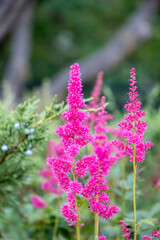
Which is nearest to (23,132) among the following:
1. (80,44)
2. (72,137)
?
(72,137)

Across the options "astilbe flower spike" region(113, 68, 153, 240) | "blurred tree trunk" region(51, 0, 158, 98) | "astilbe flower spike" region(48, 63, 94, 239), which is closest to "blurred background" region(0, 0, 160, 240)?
"blurred tree trunk" region(51, 0, 158, 98)

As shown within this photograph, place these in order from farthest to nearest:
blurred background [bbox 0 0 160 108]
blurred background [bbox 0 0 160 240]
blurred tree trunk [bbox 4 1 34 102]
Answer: blurred background [bbox 0 0 160 108] < blurred tree trunk [bbox 4 1 34 102] < blurred background [bbox 0 0 160 240]

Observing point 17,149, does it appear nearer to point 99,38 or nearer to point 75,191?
point 75,191

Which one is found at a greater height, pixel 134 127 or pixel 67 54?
pixel 67 54

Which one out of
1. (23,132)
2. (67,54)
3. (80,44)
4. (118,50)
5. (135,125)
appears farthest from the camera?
(67,54)

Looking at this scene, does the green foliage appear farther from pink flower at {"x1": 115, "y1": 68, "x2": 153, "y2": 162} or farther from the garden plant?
pink flower at {"x1": 115, "y1": 68, "x2": 153, "y2": 162}

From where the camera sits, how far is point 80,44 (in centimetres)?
1587

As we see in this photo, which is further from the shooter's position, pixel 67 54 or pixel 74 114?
pixel 67 54

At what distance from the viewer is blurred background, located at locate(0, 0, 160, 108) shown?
39.8 ft

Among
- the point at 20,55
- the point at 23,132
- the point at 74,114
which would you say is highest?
the point at 20,55

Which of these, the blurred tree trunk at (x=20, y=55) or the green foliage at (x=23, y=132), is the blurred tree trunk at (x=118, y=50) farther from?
the green foliage at (x=23, y=132)

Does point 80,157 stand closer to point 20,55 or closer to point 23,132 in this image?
point 23,132

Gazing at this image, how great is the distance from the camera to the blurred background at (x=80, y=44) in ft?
39.8

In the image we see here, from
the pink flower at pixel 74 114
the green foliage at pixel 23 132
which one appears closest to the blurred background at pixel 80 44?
the green foliage at pixel 23 132
